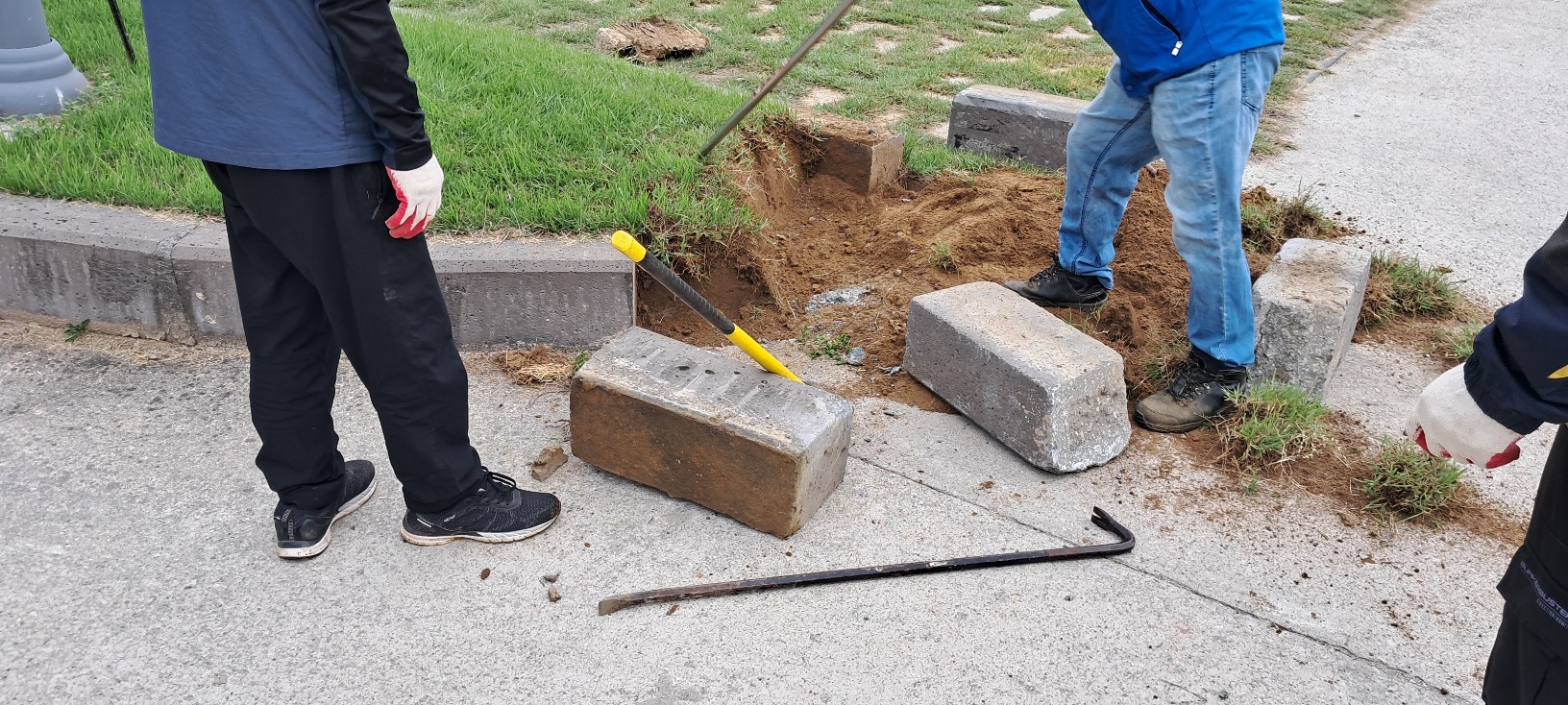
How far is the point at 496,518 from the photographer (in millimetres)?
2527

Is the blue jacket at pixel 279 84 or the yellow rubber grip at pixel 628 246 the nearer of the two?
the blue jacket at pixel 279 84

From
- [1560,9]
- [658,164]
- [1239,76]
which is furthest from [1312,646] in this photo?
[1560,9]

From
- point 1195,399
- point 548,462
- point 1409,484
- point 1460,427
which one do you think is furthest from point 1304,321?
point 548,462

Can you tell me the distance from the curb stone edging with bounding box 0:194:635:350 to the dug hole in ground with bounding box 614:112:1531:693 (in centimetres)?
35

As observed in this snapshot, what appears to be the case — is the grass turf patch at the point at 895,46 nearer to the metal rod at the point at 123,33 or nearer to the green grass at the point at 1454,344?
the green grass at the point at 1454,344

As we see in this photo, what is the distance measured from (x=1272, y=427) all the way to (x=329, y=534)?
255 cm

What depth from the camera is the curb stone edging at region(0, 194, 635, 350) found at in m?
3.22

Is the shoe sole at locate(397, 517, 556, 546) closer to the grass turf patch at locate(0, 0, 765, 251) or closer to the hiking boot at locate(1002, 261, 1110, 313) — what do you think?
the grass turf patch at locate(0, 0, 765, 251)

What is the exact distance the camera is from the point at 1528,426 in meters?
1.39

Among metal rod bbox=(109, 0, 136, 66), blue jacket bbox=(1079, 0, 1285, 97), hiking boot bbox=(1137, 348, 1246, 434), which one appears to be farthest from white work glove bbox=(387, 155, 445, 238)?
metal rod bbox=(109, 0, 136, 66)

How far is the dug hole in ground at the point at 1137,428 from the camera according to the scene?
2453 millimetres

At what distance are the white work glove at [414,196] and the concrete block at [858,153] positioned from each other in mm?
2589

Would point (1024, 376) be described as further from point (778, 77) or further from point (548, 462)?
point (778, 77)

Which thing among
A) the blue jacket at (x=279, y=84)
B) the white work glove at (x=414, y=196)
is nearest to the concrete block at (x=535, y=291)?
the white work glove at (x=414, y=196)
